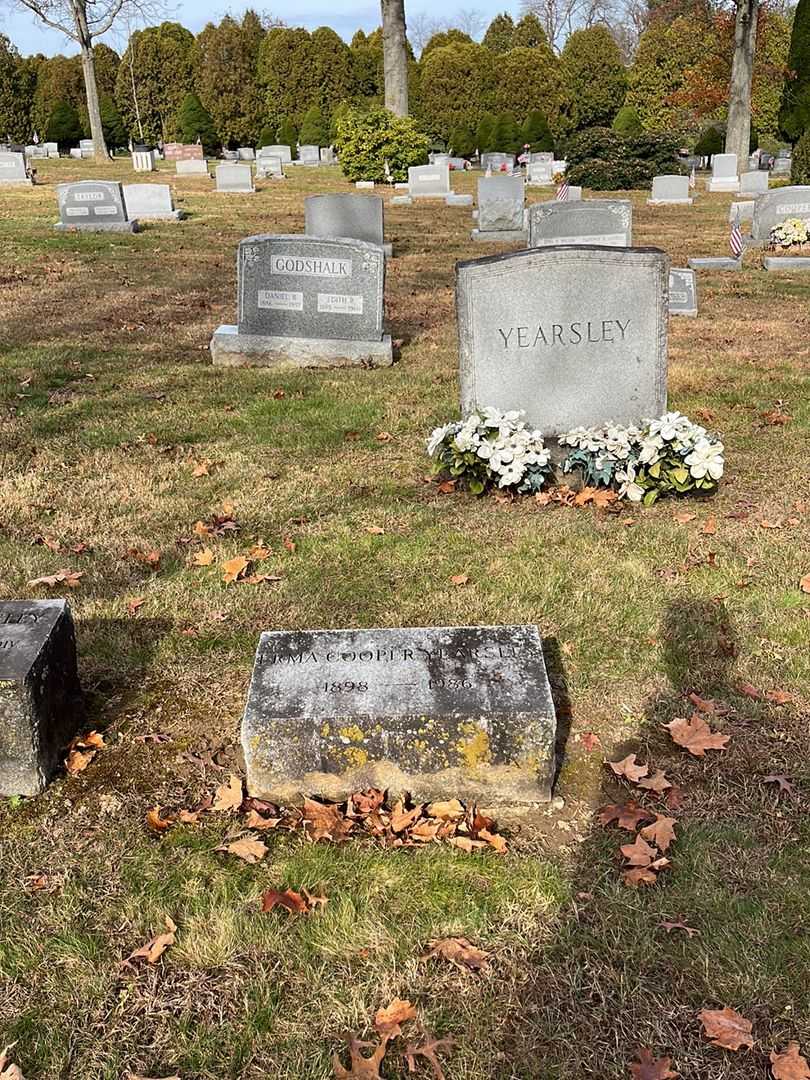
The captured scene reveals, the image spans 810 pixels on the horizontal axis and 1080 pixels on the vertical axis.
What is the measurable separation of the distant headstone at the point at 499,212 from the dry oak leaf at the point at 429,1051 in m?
17.0

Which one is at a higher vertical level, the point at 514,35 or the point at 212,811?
the point at 514,35

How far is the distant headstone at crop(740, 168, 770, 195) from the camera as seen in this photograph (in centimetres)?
2570

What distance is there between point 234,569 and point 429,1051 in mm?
2923

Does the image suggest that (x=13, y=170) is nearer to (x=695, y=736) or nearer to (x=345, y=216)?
(x=345, y=216)

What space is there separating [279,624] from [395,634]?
3.37 feet

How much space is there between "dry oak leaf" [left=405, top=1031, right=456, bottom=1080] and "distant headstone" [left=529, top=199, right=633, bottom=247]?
12.1 m

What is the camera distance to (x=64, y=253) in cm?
1531

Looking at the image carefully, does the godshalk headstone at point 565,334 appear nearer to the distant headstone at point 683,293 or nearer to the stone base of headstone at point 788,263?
the distant headstone at point 683,293

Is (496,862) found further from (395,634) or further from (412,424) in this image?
(412,424)

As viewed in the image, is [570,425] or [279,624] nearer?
[279,624]

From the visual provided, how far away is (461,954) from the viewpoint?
2543 mm

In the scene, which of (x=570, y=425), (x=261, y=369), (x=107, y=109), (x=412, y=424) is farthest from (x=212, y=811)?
(x=107, y=109)

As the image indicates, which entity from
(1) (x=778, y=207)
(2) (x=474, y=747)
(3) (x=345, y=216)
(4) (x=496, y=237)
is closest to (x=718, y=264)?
(1) (x=778, y=207)

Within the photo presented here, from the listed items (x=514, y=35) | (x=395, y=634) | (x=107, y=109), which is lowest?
(x=395, y=634)
